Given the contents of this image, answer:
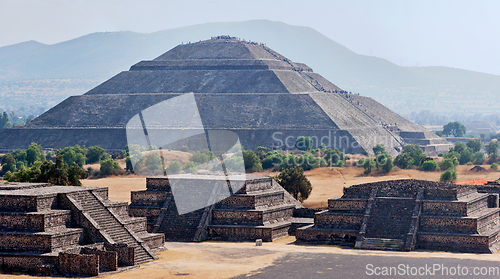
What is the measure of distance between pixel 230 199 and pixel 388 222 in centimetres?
1004

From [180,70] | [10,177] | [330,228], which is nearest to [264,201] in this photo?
[330,228]

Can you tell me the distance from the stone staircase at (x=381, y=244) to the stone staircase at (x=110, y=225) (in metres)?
11.7

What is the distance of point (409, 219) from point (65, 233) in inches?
748

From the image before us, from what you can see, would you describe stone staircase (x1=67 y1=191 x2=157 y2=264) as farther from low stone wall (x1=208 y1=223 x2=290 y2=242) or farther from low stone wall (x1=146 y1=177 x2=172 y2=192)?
low stone wall (x1=146 y1=177 x2=172 y2=192)

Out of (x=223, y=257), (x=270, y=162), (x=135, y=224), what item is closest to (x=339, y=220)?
(x=223, y=257)

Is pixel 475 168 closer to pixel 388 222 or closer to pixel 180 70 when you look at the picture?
pixel 388 222

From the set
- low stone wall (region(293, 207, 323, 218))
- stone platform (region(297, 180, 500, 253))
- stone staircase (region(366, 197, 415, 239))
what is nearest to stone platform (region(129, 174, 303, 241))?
low stone wall (region(293, 207, 323, 218))

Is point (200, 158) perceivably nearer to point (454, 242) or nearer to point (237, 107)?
point (237, 107)

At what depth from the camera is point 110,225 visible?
3678 centimetres

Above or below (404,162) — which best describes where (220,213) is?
below

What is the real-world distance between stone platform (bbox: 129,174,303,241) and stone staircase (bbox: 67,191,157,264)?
299 inches

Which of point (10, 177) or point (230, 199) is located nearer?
point (230, 199)

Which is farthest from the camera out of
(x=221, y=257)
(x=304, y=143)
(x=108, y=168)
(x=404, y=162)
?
(x=304, y=143)

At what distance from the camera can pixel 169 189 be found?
47500 millimetres
